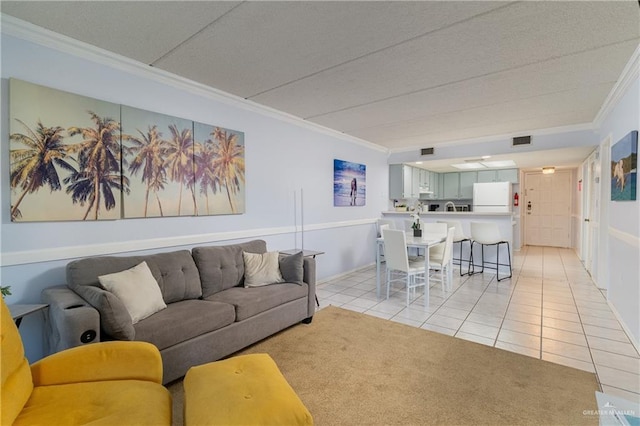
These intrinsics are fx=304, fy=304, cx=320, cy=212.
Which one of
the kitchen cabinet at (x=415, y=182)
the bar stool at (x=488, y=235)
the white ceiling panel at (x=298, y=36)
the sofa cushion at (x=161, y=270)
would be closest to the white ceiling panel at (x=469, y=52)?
the white ceiling panel at (x=298, y=36)

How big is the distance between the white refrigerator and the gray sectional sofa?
5.71 meters

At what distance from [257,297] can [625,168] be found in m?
3.69

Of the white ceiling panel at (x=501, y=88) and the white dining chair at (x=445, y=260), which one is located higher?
the white ceiling panel at (x=501, y=88)

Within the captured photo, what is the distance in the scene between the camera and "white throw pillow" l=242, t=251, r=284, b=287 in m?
3.10

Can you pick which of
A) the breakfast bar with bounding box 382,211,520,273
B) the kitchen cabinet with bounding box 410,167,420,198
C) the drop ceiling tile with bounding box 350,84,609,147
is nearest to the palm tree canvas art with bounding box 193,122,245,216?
the drop ceiling tile with bounding box 350,84,609,147

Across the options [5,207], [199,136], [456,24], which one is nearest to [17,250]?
[5,207]

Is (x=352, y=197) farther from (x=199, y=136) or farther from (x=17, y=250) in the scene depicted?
(x=17, y=250)

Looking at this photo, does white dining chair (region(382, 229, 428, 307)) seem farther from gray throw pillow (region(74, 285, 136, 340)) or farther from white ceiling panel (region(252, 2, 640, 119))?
gray throw pillow (region(74, 285, 136, 340))

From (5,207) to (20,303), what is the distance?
0.67 m

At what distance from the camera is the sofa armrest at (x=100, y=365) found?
144 centimetres

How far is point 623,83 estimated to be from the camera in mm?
2980

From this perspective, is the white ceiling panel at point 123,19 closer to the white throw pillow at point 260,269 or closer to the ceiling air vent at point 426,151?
the white throw pillow at point 260,269

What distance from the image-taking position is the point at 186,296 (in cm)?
267

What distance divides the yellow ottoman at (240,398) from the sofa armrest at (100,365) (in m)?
0.22
